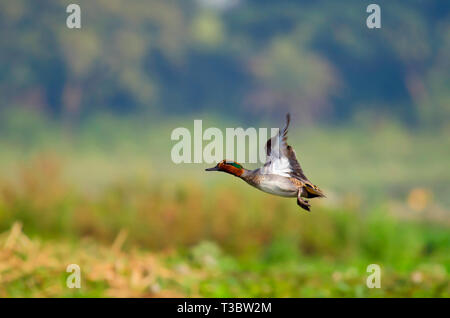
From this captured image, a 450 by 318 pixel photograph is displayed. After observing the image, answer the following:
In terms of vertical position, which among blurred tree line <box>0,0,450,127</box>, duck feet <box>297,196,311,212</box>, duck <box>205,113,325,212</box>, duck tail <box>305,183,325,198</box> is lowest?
duck feet <box>297,196,311,212</box>

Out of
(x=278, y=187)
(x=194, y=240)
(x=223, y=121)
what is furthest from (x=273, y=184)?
(x=223, y=121)

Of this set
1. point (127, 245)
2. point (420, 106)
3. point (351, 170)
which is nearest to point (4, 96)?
point (351, 170)

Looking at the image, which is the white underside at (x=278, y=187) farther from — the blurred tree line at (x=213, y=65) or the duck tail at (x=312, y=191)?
the blurred tree line at (x=213, y=65)

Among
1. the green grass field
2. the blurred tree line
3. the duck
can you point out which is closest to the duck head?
the duck

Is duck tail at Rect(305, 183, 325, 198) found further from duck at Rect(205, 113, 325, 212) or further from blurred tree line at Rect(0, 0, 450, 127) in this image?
blurred tree line at Rect(0, 0, 450, 127)

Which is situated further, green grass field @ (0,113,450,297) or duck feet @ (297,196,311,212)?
green grass field @ (0,113,450,297)
